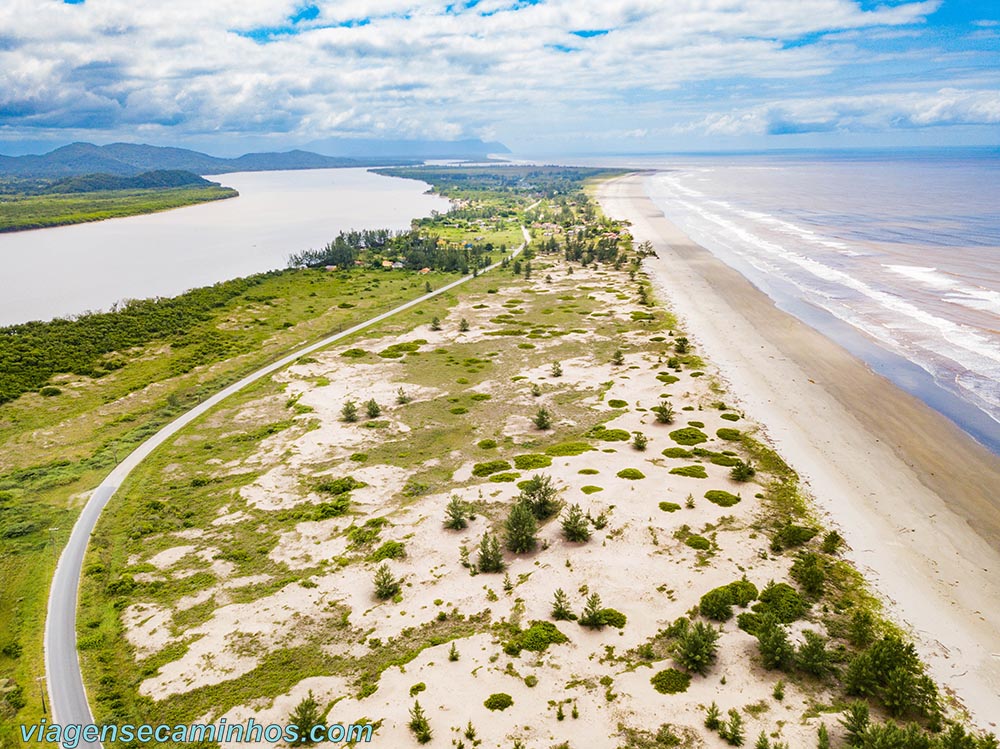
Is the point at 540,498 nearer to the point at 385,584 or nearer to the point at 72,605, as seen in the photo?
the point at 385,584

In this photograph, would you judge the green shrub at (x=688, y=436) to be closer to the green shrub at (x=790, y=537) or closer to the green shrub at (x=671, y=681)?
the green shrub at (x=790, y=537)

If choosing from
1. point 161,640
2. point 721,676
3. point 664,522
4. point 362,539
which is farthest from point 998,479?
point 161,640

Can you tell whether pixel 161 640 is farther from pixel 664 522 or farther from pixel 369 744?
pixel 664 522

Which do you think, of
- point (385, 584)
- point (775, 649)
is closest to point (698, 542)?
point (775, 649)

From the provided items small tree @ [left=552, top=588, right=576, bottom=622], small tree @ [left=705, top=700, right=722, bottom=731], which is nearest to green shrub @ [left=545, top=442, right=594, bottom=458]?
small tree @ [left=552, top=588, right=576, bottom=622]

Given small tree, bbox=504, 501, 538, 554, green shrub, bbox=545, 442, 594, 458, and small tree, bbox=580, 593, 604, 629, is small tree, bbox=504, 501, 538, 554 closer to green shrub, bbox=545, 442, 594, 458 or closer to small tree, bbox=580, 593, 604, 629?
small tree, bbox=580, 593, 604, 629

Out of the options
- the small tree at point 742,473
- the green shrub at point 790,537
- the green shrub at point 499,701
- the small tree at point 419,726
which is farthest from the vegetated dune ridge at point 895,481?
the small tree at point 419,726

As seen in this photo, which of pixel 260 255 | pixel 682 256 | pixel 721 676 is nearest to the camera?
pixel 721 676
